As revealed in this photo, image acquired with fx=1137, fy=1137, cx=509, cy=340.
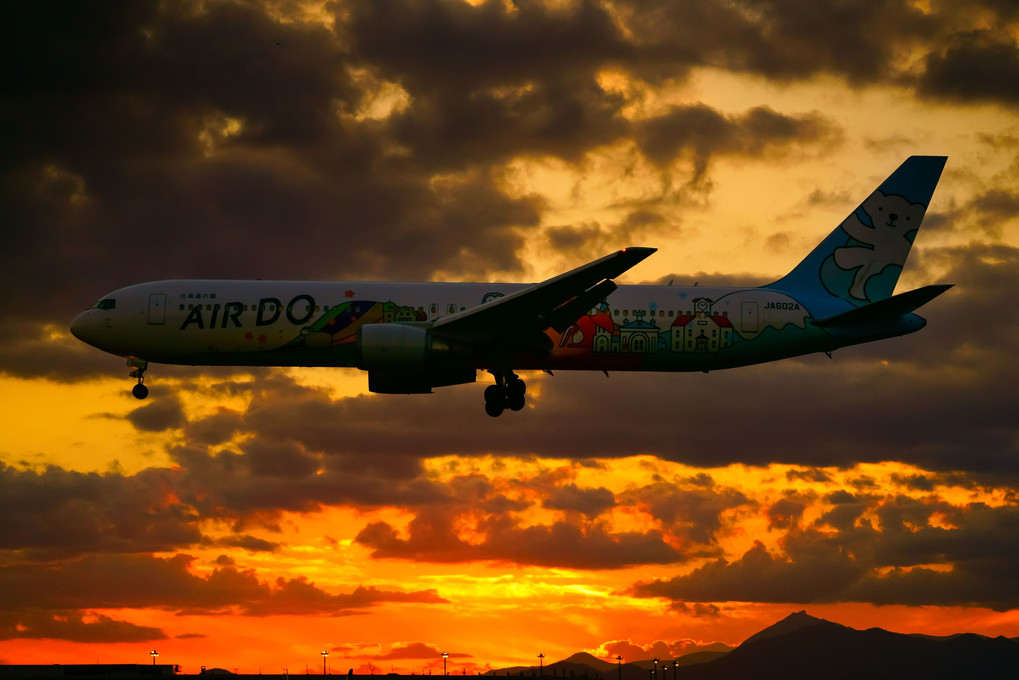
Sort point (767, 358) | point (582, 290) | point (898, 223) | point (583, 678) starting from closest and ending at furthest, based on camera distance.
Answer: point (582, 290), point (767, 358), point (898, 223), point (583, 678)

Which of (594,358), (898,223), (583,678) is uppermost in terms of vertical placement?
(898,223)

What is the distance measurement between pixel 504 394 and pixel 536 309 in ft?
15.2

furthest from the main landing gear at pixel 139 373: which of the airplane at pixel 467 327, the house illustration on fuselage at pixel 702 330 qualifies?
the house illustration on fuselage at pixel 702 330

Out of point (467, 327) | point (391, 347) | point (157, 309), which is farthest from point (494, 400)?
point (157, 309)

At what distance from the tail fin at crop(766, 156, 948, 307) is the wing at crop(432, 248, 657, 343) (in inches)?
420

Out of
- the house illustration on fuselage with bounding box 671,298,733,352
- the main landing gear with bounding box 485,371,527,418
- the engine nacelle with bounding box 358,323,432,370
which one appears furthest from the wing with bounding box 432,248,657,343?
the house illustration on fuselage with bounding box 671,298,733,352

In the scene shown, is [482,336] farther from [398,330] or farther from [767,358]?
→ [767,358]

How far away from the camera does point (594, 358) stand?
42625mm

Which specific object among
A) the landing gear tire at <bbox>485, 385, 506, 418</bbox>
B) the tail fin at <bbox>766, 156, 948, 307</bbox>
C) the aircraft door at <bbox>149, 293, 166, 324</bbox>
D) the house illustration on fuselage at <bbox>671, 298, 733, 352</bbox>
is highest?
the tail fin at <bbox>766, 156, 948, 307</bbox>

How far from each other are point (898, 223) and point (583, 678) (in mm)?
52532

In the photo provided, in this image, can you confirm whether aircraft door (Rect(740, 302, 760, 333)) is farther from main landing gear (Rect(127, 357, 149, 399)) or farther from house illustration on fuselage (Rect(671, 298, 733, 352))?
main landing gear (Rect(127, 357, 149, 399))

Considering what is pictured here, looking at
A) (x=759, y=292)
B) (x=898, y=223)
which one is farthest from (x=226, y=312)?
(x=898, y=223)

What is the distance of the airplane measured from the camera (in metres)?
39.8

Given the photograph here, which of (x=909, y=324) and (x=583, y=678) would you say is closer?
(x=909, y=324)
